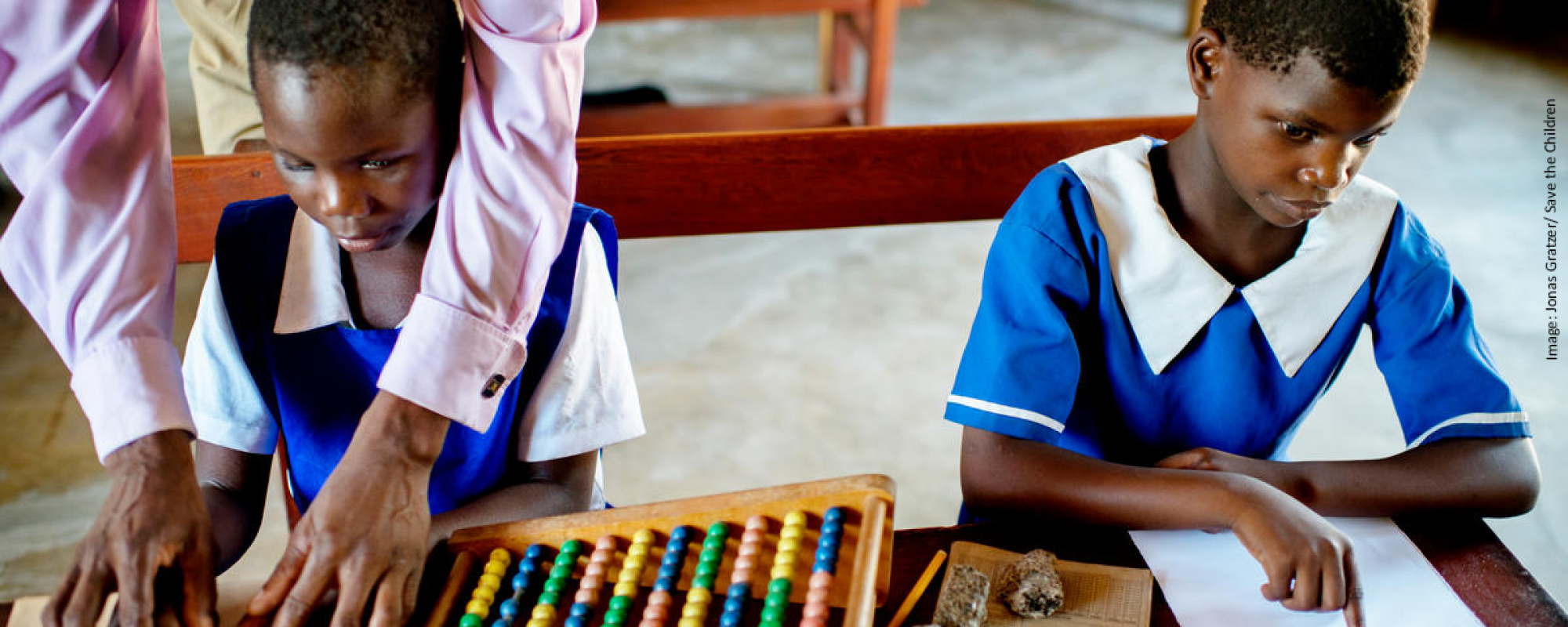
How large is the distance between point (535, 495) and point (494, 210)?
0.37 meters

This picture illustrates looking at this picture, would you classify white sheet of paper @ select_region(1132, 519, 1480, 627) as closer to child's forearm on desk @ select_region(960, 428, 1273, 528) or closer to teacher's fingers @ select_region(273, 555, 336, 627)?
child's forearm on desk @ select_region(960, 428, 1273, 528)

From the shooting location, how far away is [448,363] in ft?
3.87

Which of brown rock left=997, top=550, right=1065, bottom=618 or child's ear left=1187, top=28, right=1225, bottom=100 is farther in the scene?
child's ear left=1187, top=28, right=1225, bottom=100

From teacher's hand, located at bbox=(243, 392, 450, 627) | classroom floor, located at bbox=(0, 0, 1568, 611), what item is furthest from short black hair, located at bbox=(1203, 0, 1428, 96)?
classroom floor, located at bbox=(0, 0, 1568, 611)

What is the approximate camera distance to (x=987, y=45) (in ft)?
20.7

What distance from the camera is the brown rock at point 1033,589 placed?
1.22 metres

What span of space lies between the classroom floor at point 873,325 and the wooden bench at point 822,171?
997 millimetres

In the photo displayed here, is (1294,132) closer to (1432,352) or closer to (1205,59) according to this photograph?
(1205,59)

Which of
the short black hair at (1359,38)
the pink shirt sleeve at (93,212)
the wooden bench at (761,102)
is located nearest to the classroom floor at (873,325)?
the wooden bench at (761,102)

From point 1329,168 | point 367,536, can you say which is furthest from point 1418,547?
point 367,536

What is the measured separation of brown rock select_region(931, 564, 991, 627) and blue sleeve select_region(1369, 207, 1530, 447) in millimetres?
659

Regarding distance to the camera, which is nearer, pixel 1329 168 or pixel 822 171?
pixel 1329 168

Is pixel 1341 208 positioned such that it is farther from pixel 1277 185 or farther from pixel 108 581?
pixel 108 581

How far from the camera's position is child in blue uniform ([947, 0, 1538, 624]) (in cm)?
135
